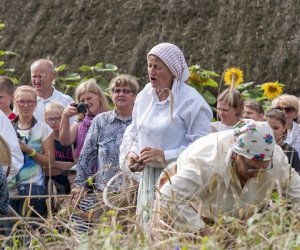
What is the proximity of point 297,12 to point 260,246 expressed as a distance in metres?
7.27

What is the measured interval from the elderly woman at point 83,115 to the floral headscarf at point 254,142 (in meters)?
2.69

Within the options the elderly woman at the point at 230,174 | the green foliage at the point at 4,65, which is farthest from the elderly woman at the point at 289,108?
the green foliage at the point at 4,65

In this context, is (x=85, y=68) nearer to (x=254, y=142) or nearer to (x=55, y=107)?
(x=55, y=107)

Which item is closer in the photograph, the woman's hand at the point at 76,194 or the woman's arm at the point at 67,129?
the woman's hand at the point at 76,194

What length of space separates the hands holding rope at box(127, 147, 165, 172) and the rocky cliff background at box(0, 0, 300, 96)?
4.67 metres

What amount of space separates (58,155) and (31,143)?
14.9 inches

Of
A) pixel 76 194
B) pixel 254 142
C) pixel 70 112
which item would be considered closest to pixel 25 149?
pixel 70 112

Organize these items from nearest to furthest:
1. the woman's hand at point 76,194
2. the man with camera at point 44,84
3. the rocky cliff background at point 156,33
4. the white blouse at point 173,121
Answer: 1. the woman's hand at point 76,194
2. the white blouse at point 173,121
3. the man with camera at point 44,84
4. the rocky cliff background at point 156,33

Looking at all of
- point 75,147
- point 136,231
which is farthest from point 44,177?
point 136,231

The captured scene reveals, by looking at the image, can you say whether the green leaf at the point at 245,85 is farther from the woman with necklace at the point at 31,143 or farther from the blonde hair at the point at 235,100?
the woman with necklace at the point at 31,143

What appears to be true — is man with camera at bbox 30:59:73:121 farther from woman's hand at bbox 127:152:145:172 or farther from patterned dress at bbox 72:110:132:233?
woman's hand at bbox 127:152:145:172

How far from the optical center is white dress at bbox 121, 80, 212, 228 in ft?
22.9

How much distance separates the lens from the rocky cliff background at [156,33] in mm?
11727

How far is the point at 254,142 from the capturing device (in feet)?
19.1
